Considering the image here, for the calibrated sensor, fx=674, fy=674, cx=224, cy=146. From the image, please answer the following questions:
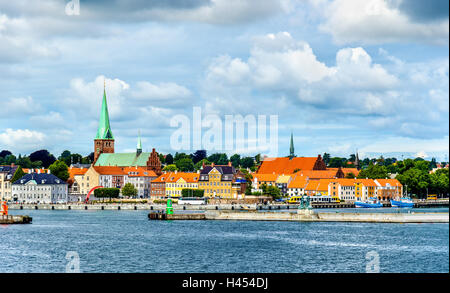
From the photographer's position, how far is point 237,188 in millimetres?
116188

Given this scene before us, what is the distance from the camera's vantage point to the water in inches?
1415

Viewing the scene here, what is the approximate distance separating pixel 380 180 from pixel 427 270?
96.5 meters

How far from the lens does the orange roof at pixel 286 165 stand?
14762 cm

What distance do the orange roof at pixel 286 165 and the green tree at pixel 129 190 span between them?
130 feet

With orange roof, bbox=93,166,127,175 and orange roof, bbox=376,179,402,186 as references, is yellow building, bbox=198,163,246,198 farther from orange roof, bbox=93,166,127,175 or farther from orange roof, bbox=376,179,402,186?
orange roof, bbox=376,179,402,186

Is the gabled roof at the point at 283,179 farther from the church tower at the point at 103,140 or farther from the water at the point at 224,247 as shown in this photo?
the water at the point at 224,247

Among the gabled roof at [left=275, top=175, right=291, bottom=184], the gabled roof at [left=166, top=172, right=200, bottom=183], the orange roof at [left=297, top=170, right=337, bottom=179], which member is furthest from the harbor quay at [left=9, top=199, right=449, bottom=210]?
the orange roof at [left=297, top=170, right=337, bottom=179]

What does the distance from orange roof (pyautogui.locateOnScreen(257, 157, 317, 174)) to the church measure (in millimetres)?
27576

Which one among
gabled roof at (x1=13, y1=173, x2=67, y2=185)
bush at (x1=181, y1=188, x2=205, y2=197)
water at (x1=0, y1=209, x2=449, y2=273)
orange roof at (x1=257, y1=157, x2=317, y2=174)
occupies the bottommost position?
water at (x1=0, y1=209, x2=449, y2=273)

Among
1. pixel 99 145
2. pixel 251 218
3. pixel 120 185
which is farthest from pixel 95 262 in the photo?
pixel 99 145

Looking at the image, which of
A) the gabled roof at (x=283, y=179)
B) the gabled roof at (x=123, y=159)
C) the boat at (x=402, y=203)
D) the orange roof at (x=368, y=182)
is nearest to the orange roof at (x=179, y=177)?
the gabled roof at (x=123, y=159)

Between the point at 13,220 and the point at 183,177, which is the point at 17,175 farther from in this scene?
the point at 13,220
